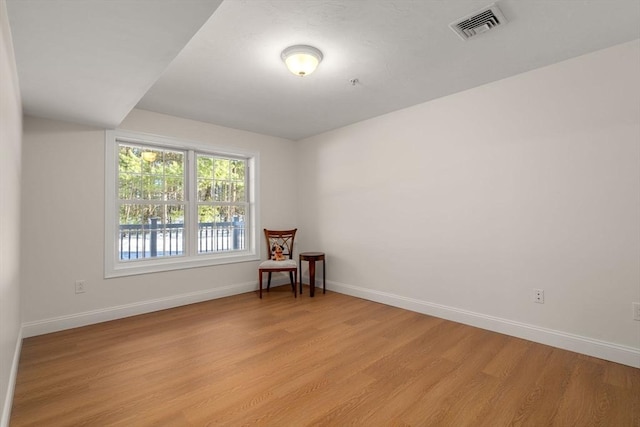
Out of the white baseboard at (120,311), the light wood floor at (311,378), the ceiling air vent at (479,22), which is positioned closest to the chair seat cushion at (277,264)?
the white baseboard at (120,311)

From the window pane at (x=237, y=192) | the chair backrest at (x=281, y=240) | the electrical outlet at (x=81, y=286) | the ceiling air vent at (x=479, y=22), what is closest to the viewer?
the ceiling air vent at (x=479, y=22)

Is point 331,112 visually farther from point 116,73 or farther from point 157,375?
point 157,375

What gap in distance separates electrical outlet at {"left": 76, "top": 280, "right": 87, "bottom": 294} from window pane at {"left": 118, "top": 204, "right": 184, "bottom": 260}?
0.45m

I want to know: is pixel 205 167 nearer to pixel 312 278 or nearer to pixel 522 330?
pixel 312 278

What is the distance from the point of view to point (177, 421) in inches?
65.5

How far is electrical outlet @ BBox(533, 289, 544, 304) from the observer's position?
105 inches

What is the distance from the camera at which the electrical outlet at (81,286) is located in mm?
3137

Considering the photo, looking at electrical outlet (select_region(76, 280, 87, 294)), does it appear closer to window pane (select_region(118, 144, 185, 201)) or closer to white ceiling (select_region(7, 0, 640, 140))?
window pane (select_region(118, 144, 185, 201))

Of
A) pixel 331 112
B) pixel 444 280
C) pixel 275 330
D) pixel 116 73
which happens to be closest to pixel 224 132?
pixel 331 112

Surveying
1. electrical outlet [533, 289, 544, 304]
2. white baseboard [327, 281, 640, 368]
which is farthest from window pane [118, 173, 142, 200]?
electrical outlet [533, 289, 544, 304]

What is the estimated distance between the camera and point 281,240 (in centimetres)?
480

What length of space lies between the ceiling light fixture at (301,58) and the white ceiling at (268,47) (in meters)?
0.06

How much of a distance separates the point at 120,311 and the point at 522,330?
13.5 ft

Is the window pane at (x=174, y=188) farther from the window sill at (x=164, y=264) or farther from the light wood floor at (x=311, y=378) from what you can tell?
the light wood floor at (x=311, y=378)
